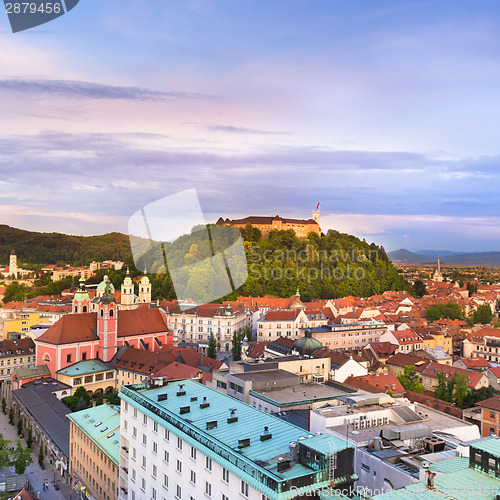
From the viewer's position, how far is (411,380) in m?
30.7

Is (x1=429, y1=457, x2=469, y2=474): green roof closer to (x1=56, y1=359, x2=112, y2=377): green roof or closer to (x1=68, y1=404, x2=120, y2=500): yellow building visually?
(x1=68, y1=404, x2=120, y2=500): yellow building

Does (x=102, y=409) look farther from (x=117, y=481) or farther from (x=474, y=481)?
(x=474, y=481)

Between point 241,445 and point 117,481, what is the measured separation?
718cm

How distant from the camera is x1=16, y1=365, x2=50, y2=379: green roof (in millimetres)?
28259

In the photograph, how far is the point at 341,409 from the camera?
44.2 feet

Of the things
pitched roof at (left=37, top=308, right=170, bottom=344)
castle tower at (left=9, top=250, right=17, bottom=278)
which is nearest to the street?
pitched roof at (left=37, top=308, right=170, bottom=344)

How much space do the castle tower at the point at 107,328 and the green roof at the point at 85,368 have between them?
819 mm

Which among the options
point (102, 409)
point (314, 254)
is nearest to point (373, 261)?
point (314, 254)

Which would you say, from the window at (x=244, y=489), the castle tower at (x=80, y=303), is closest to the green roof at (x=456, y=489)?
the window at (x=244, y=489)

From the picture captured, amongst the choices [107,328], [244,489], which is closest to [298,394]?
[244,489]

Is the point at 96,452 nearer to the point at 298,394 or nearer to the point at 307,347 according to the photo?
the point at 298,394

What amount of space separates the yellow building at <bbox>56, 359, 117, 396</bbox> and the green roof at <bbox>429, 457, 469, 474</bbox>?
22.9m

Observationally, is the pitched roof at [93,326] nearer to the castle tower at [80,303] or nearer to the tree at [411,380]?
the castle tower at [80,303]

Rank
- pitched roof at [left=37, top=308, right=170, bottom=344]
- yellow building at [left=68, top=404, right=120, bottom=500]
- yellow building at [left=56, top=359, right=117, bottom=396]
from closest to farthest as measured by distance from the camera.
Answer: yellow building at [left=68, top=404, right=120, bottom=500] → yellow building at [left=56, top=359, right=117, bottom=396] → pitched roof at [left=37, top=308, right=170, bottom=344]
